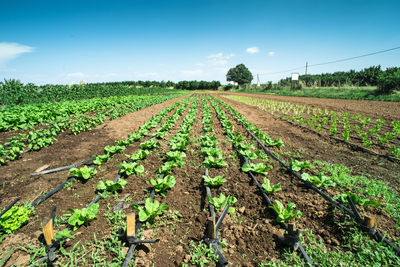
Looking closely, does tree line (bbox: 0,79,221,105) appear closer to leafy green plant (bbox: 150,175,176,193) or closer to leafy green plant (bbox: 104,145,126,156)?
leafy green plant (bbox: 104,145,126,156)

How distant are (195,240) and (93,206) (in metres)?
1.63

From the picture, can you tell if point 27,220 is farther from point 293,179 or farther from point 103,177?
point 293,179

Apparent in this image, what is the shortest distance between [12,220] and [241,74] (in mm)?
100008

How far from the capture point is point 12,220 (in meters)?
2.40

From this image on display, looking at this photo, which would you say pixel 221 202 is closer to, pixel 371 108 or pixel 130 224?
pixel 130 224

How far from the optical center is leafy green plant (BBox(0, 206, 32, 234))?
2.37 m

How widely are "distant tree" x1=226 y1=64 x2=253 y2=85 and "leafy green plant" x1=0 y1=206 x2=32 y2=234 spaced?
3907 inches

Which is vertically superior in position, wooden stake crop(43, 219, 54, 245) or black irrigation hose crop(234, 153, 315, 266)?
wooden stake crop(43, 219, 54, 245)

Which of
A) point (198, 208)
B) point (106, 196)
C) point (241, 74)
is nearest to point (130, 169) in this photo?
point (106, 196)

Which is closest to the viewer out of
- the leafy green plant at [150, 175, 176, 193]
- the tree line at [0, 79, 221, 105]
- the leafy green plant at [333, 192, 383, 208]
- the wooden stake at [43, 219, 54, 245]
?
the wooden stake at [43, 219, 54, 245]

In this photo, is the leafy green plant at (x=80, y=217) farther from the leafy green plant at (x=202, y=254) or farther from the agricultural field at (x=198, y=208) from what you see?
the leafy green plant at (x=202, y=254)

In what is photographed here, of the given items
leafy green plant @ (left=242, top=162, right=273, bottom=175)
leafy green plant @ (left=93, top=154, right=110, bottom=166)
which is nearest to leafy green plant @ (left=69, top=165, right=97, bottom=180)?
leafy green plant @ (left=93, top=154, right=110, bottom=166)

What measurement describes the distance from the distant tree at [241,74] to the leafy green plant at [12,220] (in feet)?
326

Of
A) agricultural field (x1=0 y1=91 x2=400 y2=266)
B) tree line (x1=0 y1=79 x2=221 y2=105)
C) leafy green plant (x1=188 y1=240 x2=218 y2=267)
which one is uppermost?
tree line (x1=0 y1=79 x2=221 y2=105)
